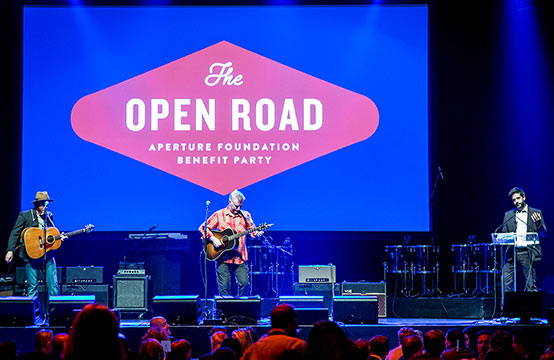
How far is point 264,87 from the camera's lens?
41.3 feet

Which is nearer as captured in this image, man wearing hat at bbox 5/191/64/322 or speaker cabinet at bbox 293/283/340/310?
man wearing hat at bbox 5/191/64/322

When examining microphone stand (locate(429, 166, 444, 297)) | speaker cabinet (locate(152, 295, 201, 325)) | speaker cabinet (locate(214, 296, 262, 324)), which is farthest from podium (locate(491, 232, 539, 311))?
speaker cabinet (locate(152, 295, 201, 325))

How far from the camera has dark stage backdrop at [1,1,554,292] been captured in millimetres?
12711

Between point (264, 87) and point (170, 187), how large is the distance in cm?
218

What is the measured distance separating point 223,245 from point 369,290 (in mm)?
2214

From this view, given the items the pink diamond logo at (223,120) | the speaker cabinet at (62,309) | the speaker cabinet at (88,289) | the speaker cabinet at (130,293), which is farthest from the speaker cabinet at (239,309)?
the pink diamond logo at (223,120)

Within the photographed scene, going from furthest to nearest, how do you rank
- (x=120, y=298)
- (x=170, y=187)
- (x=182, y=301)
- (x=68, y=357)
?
(x=170, y=187) < (x=120, y=298) < (x=182, y=301) < (x=68, y=357)

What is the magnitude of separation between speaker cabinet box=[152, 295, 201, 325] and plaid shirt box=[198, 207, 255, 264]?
147cm

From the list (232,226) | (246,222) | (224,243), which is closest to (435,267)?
(246,222)

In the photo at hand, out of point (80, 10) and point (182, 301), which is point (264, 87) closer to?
point (80, 10)

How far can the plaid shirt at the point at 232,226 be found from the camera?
35.8 ft

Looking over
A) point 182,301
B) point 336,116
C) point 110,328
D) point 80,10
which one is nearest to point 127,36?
point 80,10

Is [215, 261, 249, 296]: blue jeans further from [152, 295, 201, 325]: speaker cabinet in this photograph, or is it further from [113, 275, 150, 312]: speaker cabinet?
[152, 295, 201, 325]: speaker cabinet

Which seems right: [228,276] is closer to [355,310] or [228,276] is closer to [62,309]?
[355,310]
